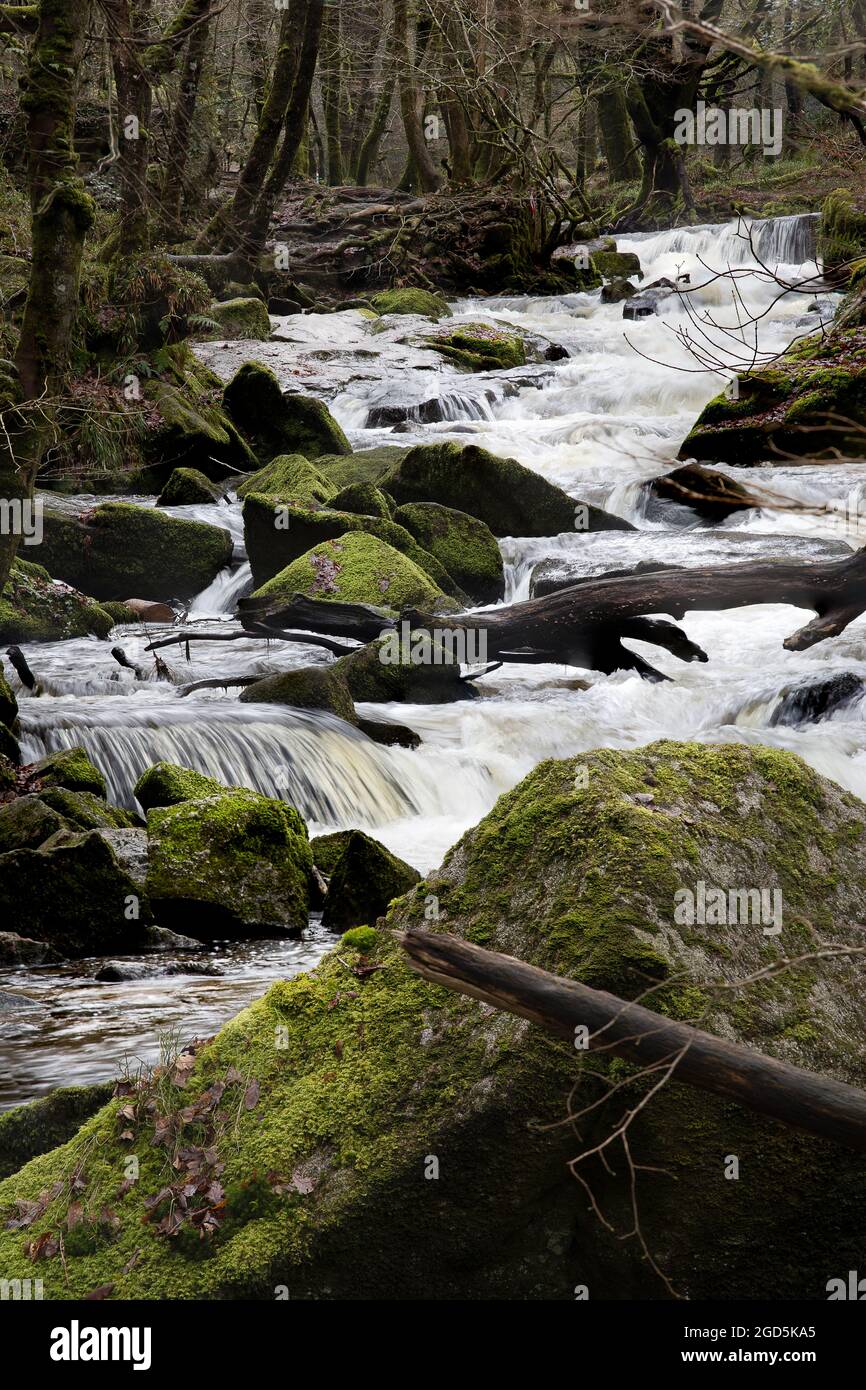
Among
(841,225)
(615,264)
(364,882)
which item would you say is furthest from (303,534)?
(615,264)

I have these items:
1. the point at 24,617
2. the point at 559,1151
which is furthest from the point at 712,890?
the point at 24,617

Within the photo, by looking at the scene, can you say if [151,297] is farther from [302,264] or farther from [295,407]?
[302,264]

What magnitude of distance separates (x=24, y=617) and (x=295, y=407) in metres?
7.32

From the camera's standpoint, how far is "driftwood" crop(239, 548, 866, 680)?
324 inches

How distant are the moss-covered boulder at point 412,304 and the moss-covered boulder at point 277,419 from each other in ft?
30.3

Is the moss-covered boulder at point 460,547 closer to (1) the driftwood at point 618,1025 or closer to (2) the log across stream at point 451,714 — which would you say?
(2) the log across stream at point 451,714

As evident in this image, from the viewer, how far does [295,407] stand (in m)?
18.1

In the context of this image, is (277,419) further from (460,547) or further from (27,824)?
(27,824)

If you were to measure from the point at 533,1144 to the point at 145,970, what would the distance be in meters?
3.69

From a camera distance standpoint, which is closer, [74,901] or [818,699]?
[74,901]

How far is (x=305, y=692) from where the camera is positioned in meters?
9.81

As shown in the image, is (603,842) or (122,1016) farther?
(122,1016)

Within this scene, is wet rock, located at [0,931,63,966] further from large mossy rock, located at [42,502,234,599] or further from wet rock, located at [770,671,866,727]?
large mossy rock, located at [42,502,234,599]

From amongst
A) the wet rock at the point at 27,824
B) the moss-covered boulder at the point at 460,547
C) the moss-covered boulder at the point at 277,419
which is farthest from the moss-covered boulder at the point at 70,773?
the moss-covered boulder at the point at 277,419
